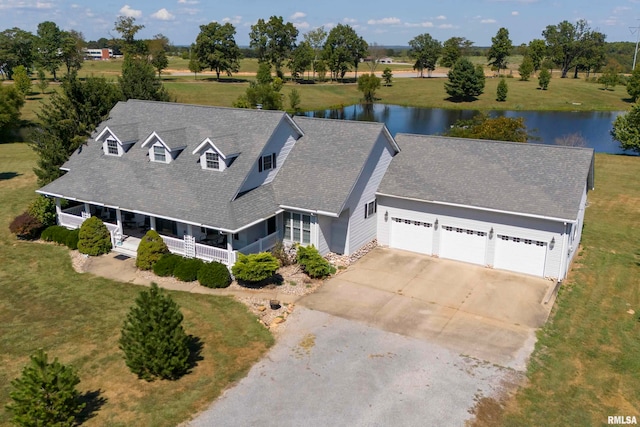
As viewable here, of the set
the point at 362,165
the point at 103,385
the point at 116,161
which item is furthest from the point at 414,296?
the point at 116,161

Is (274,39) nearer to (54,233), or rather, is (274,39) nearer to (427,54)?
(427,54)

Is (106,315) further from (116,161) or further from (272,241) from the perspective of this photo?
(116,161)

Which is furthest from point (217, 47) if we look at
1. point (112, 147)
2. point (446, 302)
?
point (446, 302)

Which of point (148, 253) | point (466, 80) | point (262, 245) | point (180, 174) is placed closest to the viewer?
point (148, 253)

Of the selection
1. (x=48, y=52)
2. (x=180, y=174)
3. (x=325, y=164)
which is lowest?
(x=180, y=174)

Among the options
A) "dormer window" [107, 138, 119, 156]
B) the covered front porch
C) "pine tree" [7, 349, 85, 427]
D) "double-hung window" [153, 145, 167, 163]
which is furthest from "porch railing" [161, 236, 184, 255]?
"pine tree" [7, 349, 85, 427]

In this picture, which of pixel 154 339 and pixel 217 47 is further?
pixel 217 47

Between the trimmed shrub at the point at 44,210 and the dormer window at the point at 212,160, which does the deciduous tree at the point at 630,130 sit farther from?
the trimmed shrub at the point at 44,210
